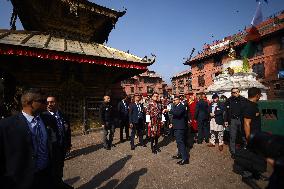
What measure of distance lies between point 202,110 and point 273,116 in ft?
8.74

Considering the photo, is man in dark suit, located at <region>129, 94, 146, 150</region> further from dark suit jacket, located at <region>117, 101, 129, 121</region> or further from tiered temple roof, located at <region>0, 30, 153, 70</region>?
tiered temple roof, located at <region>0, 30, 153, 70</region>

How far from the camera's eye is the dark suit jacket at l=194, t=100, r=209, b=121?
9.38 m

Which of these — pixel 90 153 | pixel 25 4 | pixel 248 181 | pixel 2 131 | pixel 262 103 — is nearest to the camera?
pixel 2 131

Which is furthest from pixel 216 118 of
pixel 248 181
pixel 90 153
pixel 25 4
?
pixel 25 4

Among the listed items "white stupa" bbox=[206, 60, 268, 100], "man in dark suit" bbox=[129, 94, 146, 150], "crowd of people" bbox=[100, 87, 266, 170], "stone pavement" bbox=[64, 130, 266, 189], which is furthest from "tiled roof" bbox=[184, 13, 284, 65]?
"stone pavement" bbox=[64, 130, 266, 189]

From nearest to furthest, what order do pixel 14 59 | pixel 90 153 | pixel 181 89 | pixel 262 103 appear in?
pixel 90 153 → pixel 262 103 → pixel 14 59 → pixel 181 89

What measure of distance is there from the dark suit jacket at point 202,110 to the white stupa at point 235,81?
4.93 metres

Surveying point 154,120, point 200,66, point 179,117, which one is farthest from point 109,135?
point 200,66

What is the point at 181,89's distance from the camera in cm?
5556

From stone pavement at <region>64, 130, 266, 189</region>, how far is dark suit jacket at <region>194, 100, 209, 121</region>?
137 centimetres

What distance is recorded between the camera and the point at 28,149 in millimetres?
2723

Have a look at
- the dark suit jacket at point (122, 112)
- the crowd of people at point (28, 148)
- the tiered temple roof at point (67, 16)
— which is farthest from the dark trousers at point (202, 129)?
the tiered temple roof at point (67, 16)

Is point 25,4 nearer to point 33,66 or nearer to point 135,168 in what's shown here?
point 33,66

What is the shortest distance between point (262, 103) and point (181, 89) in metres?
46.8
